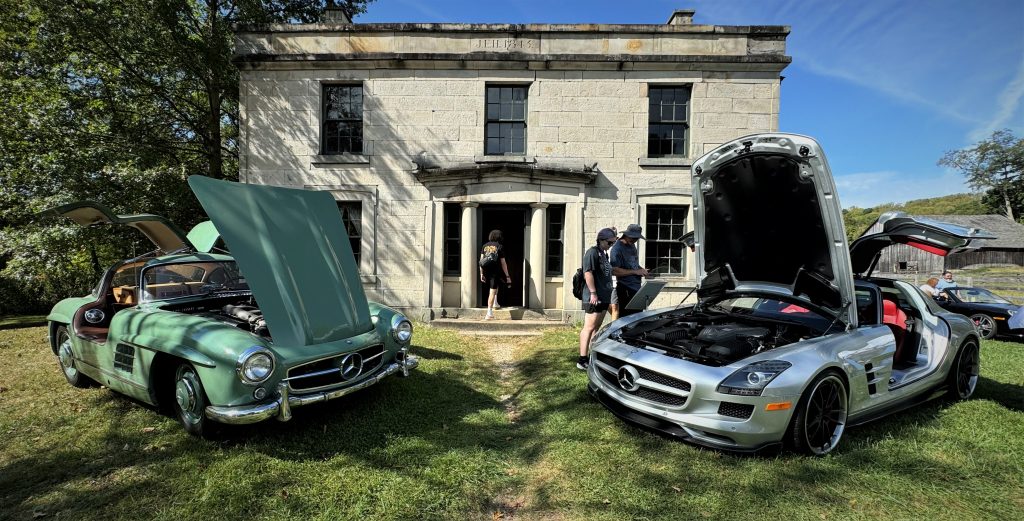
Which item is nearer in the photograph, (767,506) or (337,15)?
(767,506)

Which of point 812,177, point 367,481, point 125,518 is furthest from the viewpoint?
point 812,177

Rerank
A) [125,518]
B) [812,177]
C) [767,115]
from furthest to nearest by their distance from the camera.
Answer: [767,115] → [812,177] → [125,518]

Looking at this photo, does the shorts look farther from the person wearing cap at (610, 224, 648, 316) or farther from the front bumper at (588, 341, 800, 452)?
the front bumper at (588, 341, 800, 452)

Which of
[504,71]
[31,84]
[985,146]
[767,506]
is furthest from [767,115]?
[985,146]

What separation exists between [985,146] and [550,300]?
79.9 metres

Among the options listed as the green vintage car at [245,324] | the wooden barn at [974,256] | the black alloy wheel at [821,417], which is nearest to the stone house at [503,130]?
the green vintage car at [245,324]

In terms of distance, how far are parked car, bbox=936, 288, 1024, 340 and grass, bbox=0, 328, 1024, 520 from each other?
6802 mm

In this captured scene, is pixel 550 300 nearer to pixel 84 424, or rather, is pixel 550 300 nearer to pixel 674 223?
pixel 674 223

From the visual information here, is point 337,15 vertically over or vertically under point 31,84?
over

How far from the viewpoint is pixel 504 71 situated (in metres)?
9.38

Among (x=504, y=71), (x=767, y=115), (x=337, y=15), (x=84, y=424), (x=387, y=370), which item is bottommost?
(x=84, y=424)

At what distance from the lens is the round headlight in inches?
117

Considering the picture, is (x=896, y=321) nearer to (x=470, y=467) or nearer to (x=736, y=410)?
(x=736, y=410)

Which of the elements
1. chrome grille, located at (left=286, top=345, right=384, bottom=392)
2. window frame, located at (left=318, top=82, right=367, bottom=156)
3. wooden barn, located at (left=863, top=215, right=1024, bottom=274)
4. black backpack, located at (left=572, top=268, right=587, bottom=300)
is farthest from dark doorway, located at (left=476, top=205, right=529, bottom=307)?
wooden barn, located at (left=863, top=215, right=1024, bottom=274)
